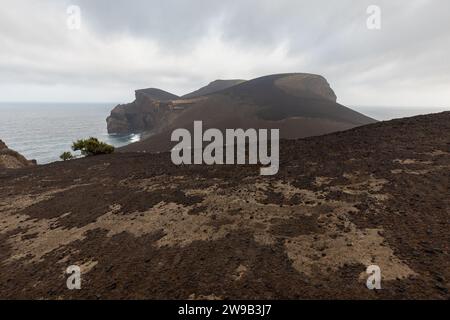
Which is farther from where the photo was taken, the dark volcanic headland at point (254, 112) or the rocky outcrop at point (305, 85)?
the rocky outcrop at point (305, 85)

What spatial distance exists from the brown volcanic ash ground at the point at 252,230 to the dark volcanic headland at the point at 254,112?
49.6 meters

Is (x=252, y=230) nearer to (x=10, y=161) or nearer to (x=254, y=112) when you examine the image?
(x=10, y=161)

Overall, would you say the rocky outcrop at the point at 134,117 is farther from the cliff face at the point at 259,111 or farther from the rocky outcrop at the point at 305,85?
the rocky outcrop at the point at 305,85

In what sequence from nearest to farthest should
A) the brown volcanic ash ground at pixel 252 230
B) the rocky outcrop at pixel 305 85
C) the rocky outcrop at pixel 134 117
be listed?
1. the brown volcanic ash ground at pixel 252 230
2. the rocky outcrop at pixel 305 85
3. the rocky outcrop at pixel 134 117

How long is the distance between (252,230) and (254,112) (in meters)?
75.1

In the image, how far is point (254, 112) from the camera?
8144 centimetres

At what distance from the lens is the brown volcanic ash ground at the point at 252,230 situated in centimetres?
598

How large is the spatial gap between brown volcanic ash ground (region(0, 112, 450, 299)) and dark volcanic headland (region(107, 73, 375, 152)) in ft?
163

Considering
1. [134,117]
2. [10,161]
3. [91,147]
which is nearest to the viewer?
[91,147]

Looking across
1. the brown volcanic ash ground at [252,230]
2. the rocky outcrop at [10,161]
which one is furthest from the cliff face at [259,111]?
the brown volcanic ash ground at [252,230]

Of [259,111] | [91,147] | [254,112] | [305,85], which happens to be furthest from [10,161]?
[305,85]

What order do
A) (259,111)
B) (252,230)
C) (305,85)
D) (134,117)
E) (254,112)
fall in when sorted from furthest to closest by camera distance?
(134,117)
(305,85)
(254,112)
(259,111)
(252,230)

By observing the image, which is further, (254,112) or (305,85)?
(305,85)

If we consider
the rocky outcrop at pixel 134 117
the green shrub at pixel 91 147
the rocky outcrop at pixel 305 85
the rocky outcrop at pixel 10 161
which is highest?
the rocky outcrop at pixel 305 85
